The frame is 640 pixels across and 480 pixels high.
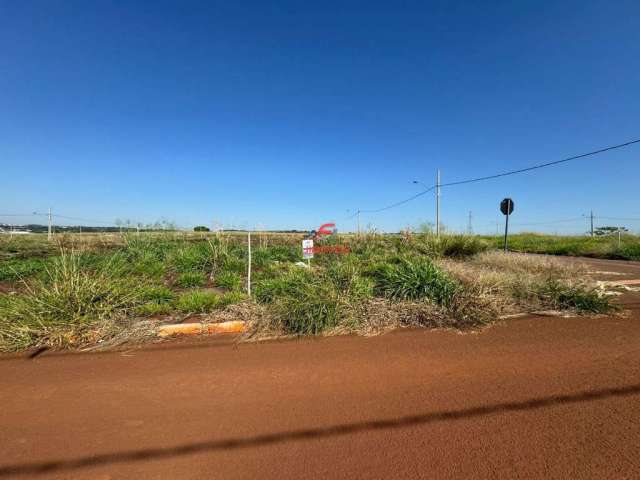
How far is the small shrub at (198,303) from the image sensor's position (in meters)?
4.62

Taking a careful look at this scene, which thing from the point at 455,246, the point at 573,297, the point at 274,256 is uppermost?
the point at 455,246

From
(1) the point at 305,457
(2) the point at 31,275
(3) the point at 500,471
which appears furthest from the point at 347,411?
(2) the point at 31,275

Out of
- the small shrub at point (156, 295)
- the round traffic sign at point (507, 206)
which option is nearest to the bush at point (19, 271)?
the small shrub at point (156, 295)

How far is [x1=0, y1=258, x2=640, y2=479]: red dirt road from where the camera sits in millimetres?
1809

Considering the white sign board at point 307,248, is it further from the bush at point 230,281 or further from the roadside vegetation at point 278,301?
the bush at point 230,281

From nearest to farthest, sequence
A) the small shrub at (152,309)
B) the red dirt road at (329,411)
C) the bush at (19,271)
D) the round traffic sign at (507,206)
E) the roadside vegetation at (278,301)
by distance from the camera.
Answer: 1. the red dirt road at (329,411)
2. the roadside vegetation at (278,301)
3. the small shrub at (152,309)
4. the bush at (19,271)
5. the round traffic sign at (507,206)

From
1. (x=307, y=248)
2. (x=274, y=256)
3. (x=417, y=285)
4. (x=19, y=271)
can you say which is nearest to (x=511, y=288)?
(x=417, y=285)

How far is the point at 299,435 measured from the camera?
6.78 ft

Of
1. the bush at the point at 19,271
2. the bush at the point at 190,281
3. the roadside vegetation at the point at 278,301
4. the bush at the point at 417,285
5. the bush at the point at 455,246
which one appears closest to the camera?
the roadside vegetation at the point at 278,301

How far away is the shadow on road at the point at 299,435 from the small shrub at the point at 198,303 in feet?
9.20

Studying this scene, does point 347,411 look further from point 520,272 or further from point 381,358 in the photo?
point 520,272

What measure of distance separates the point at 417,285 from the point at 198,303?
369cm

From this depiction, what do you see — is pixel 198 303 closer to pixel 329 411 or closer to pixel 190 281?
pixel 190 281

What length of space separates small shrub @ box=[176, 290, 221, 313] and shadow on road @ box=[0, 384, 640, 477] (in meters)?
2.80
